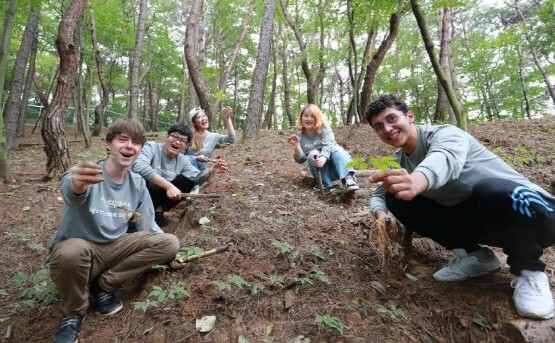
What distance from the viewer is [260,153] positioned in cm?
793

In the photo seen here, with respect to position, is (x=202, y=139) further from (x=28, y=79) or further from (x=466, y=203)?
(x=28, y=79)

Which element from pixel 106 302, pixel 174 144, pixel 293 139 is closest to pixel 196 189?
pixel 174 144

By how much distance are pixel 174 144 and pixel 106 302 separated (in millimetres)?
2036

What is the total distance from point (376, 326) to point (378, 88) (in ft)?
53.5

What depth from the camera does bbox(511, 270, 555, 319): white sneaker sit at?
1.99 meters

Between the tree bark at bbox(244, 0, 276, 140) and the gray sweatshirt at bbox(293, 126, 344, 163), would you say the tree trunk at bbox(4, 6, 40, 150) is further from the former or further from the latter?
the gray sweatshirt at bbox(293, 126, 344, 163)

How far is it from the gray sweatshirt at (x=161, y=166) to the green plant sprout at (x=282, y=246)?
5.27 feet

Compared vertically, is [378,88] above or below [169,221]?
above

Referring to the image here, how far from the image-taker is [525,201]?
6.47ft

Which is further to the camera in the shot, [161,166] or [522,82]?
[522,82]

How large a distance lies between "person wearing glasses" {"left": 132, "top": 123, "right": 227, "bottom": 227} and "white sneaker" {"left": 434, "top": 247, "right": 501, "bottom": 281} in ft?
9.09

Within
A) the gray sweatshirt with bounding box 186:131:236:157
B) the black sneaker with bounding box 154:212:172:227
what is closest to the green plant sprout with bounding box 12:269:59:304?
the black sneaker with bounding box 154:212:172:227

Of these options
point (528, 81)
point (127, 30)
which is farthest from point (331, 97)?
point (127, 30)

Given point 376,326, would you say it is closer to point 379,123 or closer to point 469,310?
point 469,310
